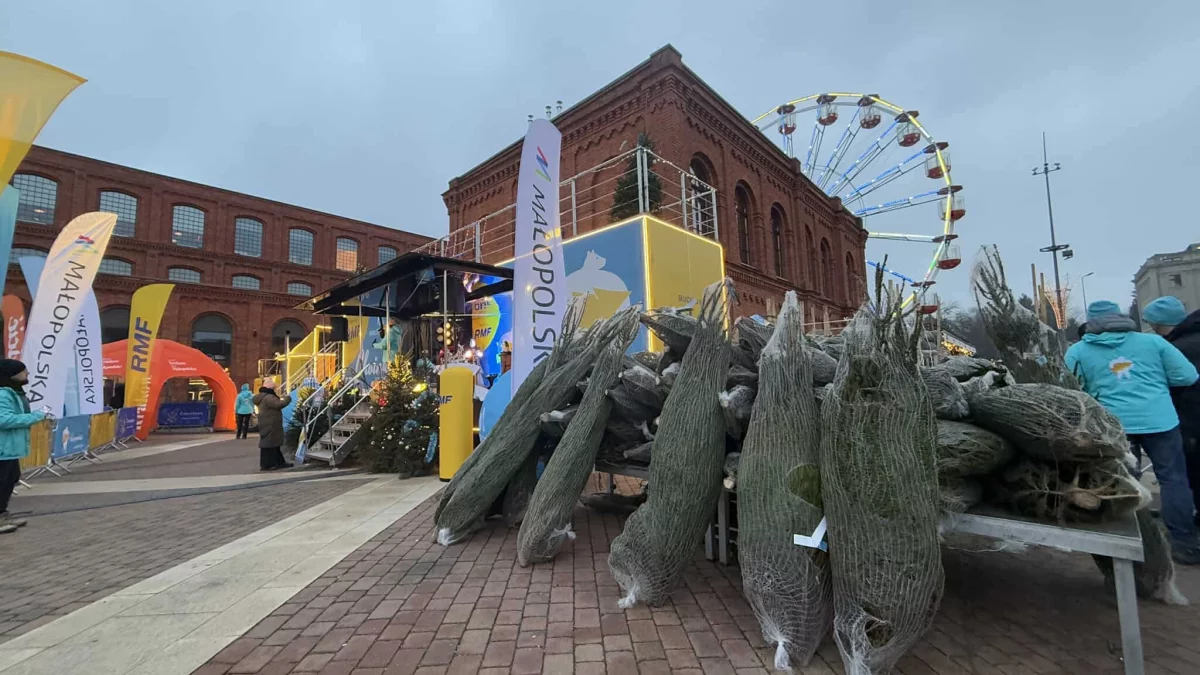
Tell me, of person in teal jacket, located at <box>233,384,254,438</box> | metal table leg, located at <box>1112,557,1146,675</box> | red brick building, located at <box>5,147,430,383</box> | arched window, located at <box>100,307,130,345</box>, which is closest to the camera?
metal table leg, located at <box>1112,557,1146,675</box>

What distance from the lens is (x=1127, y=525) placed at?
2.30 metres

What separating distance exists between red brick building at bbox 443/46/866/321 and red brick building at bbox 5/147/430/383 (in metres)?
21.4

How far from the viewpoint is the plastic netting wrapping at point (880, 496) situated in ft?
6.99

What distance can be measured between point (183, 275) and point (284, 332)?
6811 mm

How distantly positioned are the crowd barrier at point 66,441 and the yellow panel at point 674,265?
31.6 ft

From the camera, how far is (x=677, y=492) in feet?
9.93

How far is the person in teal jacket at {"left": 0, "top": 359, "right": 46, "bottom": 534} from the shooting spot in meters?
5.43

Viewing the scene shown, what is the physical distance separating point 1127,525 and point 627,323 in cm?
330

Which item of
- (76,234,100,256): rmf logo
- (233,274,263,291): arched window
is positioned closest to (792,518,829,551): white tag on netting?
(76,234,100,256): rmf logo

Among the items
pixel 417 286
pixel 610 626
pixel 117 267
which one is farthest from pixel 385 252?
pixel 610 626

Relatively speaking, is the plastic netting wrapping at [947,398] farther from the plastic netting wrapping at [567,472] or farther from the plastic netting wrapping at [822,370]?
the plastic netting wrapping at [567,472]

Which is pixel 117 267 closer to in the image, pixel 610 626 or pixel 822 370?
pixel 610 626

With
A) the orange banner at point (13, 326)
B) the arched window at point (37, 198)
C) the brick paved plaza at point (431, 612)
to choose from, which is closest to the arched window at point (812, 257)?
the brick paved plaza at point (431, 612)

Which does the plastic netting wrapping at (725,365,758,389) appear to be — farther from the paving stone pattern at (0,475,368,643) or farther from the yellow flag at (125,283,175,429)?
the yellow flag at (125,283,175,429)
